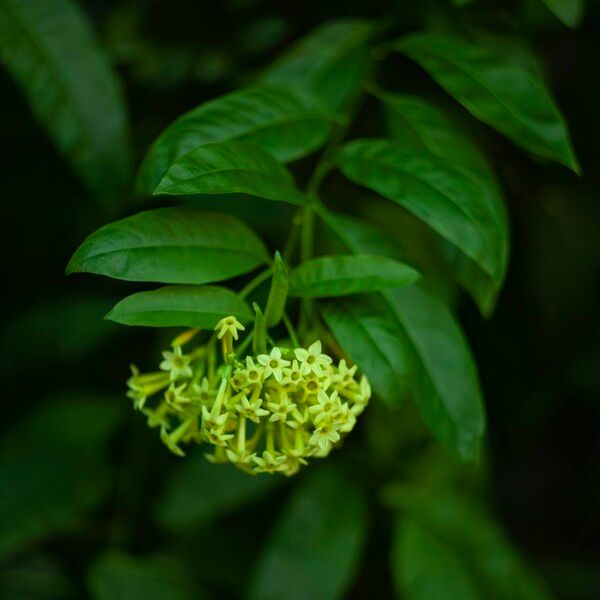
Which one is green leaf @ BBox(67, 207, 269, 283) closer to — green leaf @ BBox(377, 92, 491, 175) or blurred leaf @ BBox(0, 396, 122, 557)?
green leaf @ BBox(377, 92, 491, 175)

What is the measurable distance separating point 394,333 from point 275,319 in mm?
153

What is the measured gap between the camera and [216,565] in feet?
4.81

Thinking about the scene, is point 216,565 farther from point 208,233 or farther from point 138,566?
point 208,233

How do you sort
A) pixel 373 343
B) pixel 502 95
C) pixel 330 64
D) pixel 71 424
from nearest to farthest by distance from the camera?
pixel 373 343, pixel 502 95, pixel 330 64, pixel 71 424

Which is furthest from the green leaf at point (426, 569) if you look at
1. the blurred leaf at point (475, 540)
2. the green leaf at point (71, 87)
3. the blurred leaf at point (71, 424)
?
the green leaf at point (71, 87)

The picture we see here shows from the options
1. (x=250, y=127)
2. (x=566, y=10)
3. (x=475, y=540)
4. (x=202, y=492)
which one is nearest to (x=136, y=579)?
(x=202, y=492)

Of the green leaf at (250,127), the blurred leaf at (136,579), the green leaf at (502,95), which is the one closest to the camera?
the green leaf at (250,127)

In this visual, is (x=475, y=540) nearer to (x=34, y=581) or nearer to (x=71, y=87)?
(x=34, y=581)

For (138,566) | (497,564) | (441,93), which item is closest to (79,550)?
(138,566)

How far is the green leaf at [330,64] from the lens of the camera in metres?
1.20

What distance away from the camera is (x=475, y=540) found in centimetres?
143

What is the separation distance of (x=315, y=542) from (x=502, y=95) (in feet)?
2.61

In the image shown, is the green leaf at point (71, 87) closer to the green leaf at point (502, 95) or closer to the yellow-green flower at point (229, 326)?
the yellow-green flower at point (229, 326)

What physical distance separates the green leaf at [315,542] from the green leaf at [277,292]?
56cm
